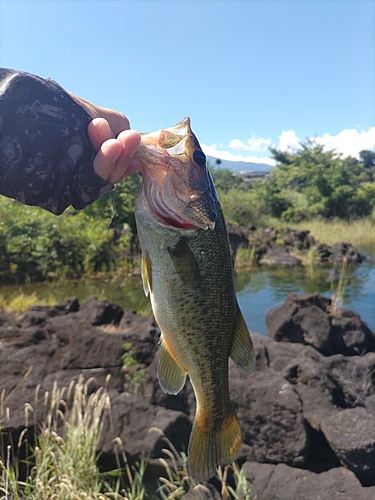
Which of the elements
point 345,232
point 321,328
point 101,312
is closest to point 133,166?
point 101,312

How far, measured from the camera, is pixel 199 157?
2.04 meters

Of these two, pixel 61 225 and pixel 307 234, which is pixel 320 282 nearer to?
pixel 307 234

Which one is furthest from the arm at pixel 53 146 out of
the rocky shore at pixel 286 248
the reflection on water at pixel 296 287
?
the rocky shore at pixel 286 248

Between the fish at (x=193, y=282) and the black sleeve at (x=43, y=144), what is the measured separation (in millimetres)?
268

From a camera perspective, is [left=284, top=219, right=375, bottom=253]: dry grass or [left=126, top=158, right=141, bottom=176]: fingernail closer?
[left=126, top=158, right=141, bottom=176]: fingernail

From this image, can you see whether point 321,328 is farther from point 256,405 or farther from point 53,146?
point 53,146

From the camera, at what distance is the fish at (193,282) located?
2.01m

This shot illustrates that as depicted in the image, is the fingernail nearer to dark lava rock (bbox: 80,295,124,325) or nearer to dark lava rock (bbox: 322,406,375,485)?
dark lava rock (bbox: 322,406,375,485)

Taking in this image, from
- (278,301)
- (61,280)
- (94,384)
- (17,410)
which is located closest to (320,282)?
(278,301)

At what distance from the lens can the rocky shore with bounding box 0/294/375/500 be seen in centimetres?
399

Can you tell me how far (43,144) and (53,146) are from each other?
0.15ft

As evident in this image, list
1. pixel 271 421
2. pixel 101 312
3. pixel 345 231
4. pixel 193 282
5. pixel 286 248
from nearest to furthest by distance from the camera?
pixel 193 282
pixel 271 421
pixel 101 312
pixel 286 248
pixel 345 231

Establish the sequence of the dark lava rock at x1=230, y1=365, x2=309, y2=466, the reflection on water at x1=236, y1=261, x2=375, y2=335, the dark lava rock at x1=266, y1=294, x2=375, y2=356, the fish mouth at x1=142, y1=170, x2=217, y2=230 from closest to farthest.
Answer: the fish mouth at x1=142, y1=170, x2=217, y2=230 < the dark lava rock at x1=230, y1=365, x2=309, y2=466 < the dark lava rock at x1=266, y1=294, x2=375, y2=356 < the reflection on water at x1=236, y1=261, x2=375, y2=335

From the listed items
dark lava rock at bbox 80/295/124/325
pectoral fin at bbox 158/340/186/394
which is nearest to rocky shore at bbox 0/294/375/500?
dark lava rock at bbox 80/295/124/325
